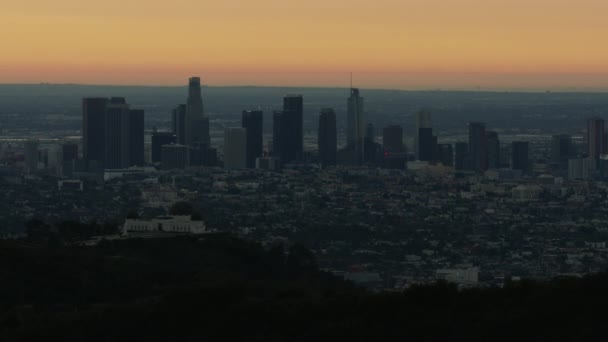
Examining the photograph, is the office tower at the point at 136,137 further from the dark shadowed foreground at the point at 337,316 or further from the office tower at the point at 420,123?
the dark shadowed foreground at the point at 337,316

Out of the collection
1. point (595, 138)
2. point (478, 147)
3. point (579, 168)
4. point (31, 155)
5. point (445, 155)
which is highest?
point (595, 138)

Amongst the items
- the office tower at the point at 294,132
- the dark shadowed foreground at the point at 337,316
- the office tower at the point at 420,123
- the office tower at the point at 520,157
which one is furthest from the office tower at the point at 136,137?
the dark shadowed foreground at the point at 337,316

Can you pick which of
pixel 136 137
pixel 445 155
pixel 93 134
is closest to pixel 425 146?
pixel 445 155

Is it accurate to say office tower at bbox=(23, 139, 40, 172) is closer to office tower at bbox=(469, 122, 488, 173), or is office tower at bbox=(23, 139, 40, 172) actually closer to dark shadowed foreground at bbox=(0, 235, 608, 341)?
office tower at bbox=(469, 122, 488, 173)

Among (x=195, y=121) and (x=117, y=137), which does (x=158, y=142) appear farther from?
(x=195, y=121)

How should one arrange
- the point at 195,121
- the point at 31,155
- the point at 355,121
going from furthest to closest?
the point at 355,121 → the point at 195,121 → the point at 31,155

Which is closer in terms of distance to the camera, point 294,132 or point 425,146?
point 294,132
